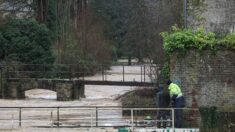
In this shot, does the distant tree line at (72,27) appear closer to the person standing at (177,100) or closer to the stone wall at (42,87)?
the stone wall at (42,87)

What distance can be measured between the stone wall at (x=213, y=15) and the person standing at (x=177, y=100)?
4116 millimetres

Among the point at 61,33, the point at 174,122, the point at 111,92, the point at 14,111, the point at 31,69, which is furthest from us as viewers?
the point at 61,33

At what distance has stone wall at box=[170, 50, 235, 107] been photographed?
22703 millimetres

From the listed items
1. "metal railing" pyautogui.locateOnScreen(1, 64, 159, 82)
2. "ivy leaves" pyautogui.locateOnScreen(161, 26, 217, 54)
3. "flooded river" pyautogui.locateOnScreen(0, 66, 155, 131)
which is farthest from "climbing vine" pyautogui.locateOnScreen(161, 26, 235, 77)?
"metal railing" pyautogui.locateOnScreen(1, 64, 159, 82)

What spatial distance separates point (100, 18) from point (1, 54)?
4078 cm

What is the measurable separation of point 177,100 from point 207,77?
66.6 inches

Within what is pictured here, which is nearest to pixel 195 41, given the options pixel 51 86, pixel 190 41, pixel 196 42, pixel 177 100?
pixel 196 42

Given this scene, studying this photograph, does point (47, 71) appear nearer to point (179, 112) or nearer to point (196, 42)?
point (196, 42)

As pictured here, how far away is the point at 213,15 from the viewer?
25.3 metres

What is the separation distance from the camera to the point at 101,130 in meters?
22.7

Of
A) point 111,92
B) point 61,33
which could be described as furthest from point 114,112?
point 61,33

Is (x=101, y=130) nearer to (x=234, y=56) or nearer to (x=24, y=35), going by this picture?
(x=234, y=56)

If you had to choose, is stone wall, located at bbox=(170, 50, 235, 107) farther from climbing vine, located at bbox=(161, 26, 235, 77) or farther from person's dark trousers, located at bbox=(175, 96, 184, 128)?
person's dark trousers, located at bbox=(175, 96, 184, 128)

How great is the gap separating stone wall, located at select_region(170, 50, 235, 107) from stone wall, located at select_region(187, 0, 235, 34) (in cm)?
236
